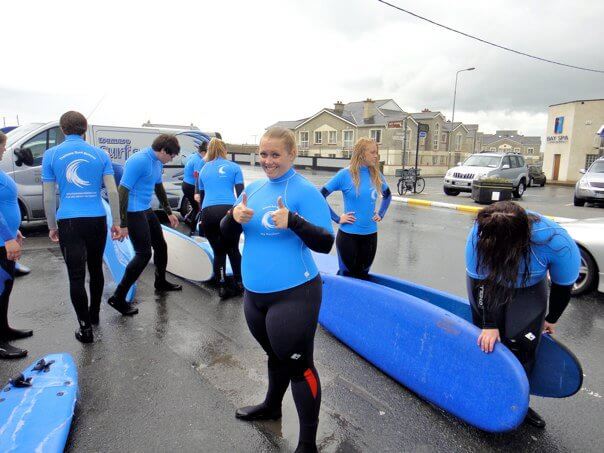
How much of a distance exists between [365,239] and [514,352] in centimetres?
183

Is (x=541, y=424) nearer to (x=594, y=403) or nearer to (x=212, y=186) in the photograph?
(x=594, y=403)

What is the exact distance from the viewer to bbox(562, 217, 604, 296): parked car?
200 inches

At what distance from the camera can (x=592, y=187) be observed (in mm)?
14641

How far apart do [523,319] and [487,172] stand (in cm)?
1583

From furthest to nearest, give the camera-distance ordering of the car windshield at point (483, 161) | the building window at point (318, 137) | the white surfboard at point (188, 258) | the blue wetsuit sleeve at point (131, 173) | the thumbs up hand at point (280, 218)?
the building window at point (318, 137) → the car windshield at point (483, 161) → the white surfboard at point (188, 258) → the blue wetsuit sleeve at point (131, 173) → the thumbs up hand at point (280, 218)

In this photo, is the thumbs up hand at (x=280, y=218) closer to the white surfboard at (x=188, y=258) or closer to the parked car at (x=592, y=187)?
the white surfboard at (x=188, y=258)

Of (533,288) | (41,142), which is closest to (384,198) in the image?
(533,288)

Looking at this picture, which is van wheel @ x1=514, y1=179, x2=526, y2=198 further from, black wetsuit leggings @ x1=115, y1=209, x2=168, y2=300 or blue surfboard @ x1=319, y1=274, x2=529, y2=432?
black wetsuit leggings @ x1=115, y1=209, x2=168, y2=300

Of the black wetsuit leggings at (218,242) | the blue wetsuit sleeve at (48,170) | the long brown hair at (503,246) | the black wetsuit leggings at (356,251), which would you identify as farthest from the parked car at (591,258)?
the blue wetsuit sleeve at (48,170)

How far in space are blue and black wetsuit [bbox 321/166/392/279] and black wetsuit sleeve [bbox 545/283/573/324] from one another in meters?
1.83

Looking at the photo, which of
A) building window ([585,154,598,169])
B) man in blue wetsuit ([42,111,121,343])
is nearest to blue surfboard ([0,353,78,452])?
man in blue wetsuit ([42,111,121,343])

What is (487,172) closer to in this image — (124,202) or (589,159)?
(589,159)

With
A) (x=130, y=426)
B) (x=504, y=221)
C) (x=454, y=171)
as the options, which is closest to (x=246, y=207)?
(x=504, y=221)

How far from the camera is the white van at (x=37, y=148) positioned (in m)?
7.97
